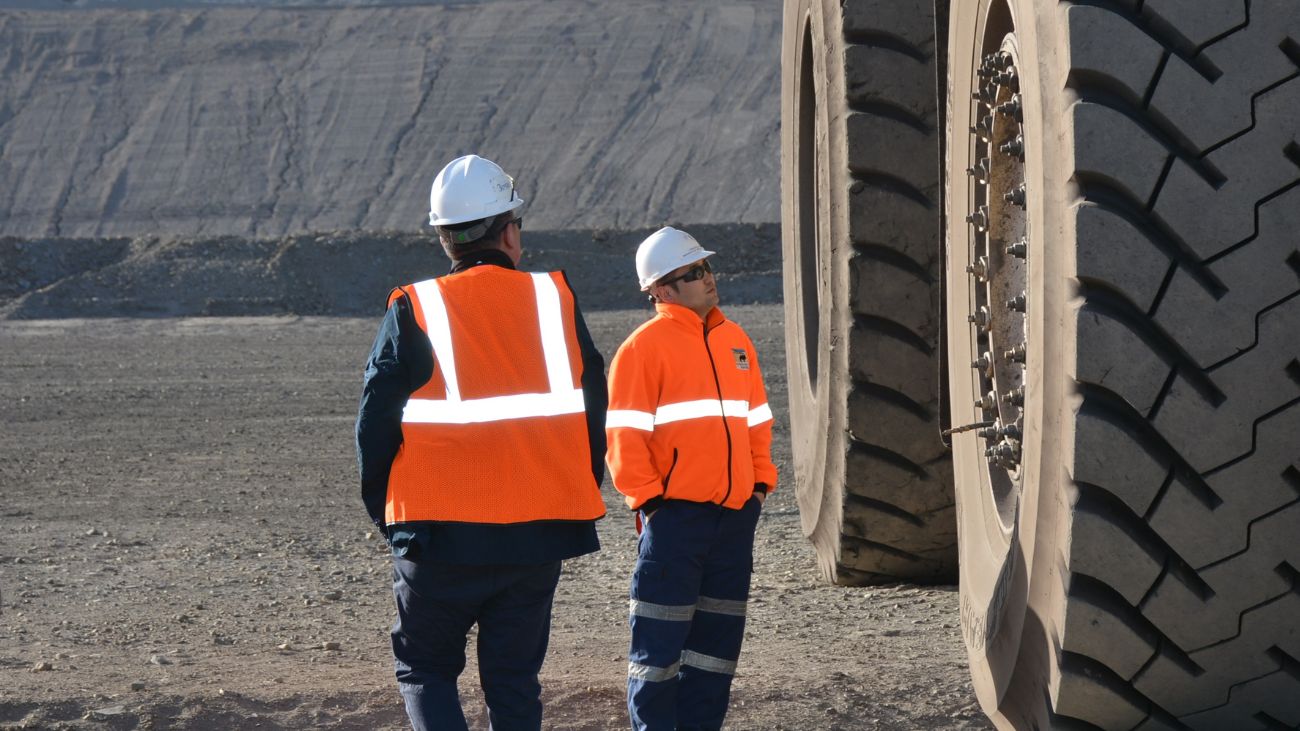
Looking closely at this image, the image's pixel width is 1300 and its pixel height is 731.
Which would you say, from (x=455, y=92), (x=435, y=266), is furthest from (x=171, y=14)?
(x=435, y=266)

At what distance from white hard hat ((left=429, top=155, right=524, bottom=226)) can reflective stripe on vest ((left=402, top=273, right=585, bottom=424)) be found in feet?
0.62

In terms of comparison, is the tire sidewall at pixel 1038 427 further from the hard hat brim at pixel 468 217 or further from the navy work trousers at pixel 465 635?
the hard hat brim at pixel 468 217

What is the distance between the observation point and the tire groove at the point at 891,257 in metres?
5.05

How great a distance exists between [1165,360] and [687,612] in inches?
72.2

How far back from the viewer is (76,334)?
21.2 meters

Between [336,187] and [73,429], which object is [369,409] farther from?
[336,187]

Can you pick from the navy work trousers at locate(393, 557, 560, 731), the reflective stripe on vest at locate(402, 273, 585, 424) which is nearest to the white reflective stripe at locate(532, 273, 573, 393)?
the reflective stripe on vest at locate(402, 273, 585, 424)

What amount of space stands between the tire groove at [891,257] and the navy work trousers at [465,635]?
177 cm

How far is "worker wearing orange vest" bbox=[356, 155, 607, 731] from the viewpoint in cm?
358

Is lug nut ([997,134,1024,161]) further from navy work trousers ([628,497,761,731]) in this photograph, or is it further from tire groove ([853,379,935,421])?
tire groove ([853,379,935,421])

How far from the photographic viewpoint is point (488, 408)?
3645 mm

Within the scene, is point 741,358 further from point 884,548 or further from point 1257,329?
point 1257,329

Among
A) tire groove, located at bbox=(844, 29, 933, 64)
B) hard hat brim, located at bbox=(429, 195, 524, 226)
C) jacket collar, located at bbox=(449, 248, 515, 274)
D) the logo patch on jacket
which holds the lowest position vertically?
the logo patch on jacket

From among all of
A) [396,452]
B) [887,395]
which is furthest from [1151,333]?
[887,395]
